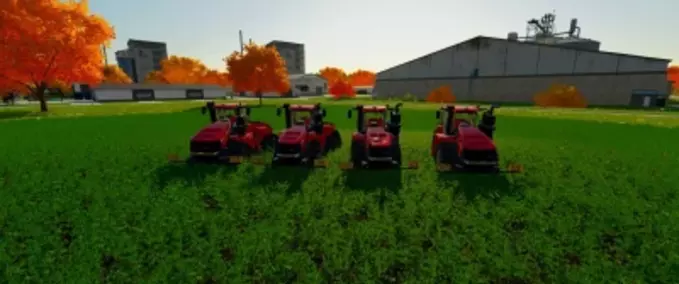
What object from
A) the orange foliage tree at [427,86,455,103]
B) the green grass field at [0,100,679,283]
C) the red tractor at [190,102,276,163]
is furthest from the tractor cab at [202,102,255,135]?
the orange foliage tree at [427,86,455,103]

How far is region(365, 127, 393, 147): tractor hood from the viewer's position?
8.73 metres

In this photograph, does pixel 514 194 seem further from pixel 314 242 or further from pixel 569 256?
pixel 314 242

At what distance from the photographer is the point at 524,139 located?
13.5 m

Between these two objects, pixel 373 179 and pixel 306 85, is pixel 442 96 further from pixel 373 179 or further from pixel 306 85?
pixel 373 179

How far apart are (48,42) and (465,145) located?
2947 cm

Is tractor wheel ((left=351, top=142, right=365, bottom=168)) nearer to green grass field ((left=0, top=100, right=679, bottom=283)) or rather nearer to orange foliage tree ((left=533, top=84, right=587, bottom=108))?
green grass field ((left=0, top=100, right=679, bottom=283))

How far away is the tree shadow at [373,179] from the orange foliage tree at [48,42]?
27045 millimetres

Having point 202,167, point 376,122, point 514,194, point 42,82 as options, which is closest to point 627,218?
point 514,194

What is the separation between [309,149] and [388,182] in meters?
3.01

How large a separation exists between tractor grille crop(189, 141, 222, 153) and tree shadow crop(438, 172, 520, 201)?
6.54 m

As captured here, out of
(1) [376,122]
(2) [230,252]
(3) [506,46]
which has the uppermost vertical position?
(3) [506,46]

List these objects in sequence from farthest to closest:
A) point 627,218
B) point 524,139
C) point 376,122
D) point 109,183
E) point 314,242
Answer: point 524,139 < point 376,122 < point 109,183 < point 627,218 < point 314,242

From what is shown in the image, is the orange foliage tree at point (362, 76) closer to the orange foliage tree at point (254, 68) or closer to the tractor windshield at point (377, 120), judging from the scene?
the orange foliage tree at point (254, 68)

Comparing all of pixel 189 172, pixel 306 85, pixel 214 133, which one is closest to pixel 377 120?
pixel 214 133
